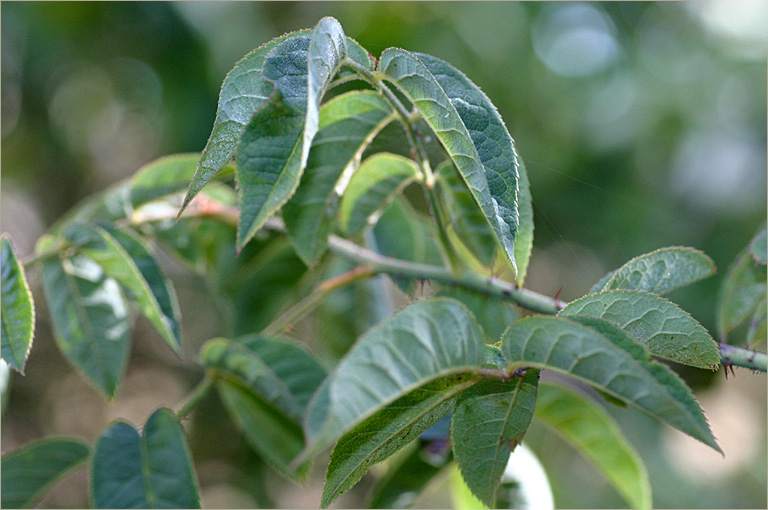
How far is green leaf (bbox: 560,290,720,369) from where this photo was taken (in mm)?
589

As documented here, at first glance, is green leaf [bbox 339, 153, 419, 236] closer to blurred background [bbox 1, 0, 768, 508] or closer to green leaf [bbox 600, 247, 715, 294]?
green leaf [bbox 600, 247, 715, 294]

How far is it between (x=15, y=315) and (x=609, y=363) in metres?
0.70

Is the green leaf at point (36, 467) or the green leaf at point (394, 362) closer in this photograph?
the green leaf at point (394, 362)

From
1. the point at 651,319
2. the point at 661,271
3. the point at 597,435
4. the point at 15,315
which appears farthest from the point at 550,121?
the point at 15,315

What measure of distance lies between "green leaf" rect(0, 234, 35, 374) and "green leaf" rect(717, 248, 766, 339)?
96cm

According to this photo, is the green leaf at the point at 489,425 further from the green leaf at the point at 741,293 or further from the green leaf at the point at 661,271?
the green leaf at the point at 741,293

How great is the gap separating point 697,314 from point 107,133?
3290 mm

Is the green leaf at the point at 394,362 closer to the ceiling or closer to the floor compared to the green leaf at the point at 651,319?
closer to the floor

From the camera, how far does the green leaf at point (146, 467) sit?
80cm

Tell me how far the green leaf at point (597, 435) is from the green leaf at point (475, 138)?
1.91 ft

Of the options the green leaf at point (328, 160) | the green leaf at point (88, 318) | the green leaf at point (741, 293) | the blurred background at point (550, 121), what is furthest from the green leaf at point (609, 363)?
the blurred background at point (550, 121)

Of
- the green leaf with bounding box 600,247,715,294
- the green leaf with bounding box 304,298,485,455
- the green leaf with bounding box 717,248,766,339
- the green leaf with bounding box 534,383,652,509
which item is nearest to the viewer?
the green leaf with bounding box 304,298,485,455

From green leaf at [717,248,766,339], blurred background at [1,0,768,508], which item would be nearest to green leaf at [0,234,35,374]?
green leaf at [717,248,766,339]

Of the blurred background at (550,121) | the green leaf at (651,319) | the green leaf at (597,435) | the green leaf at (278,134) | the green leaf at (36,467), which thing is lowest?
the green leaf at (36,467)
